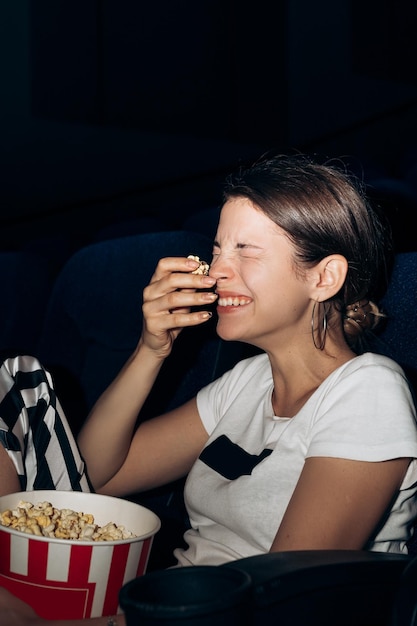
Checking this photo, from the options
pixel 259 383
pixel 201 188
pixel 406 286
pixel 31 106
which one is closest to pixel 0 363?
pixel 259 383

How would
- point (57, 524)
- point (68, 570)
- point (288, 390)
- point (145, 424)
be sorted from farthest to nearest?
point (145, 424) → point (288, 390) → point (57, 524) → point (68, 570)

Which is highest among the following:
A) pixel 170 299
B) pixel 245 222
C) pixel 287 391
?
pixel 245 222

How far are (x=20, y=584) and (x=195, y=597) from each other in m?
0.37

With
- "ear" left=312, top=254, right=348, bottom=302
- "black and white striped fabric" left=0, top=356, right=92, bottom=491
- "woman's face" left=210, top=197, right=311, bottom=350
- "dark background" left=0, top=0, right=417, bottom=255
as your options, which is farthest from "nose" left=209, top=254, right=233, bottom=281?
"dark background" left=0, top=0, right=417, bottom=255

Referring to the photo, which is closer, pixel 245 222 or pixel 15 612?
pixel 15 612

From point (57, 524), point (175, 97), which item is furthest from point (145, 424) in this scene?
point (175, 97)

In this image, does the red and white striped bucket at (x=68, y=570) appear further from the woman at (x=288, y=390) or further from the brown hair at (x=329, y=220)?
the brown hair at (x=329, y=220)

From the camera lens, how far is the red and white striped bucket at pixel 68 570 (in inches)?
38.4

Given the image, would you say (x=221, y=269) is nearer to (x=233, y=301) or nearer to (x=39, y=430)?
(x=233, y=301)

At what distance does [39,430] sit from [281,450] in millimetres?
392

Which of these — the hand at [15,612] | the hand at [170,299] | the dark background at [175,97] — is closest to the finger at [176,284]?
the hand at [170,299]

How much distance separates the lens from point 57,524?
1.10 m

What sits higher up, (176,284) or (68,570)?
(176,284)

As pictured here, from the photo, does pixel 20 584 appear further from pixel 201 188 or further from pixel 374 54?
pixel 374 54
